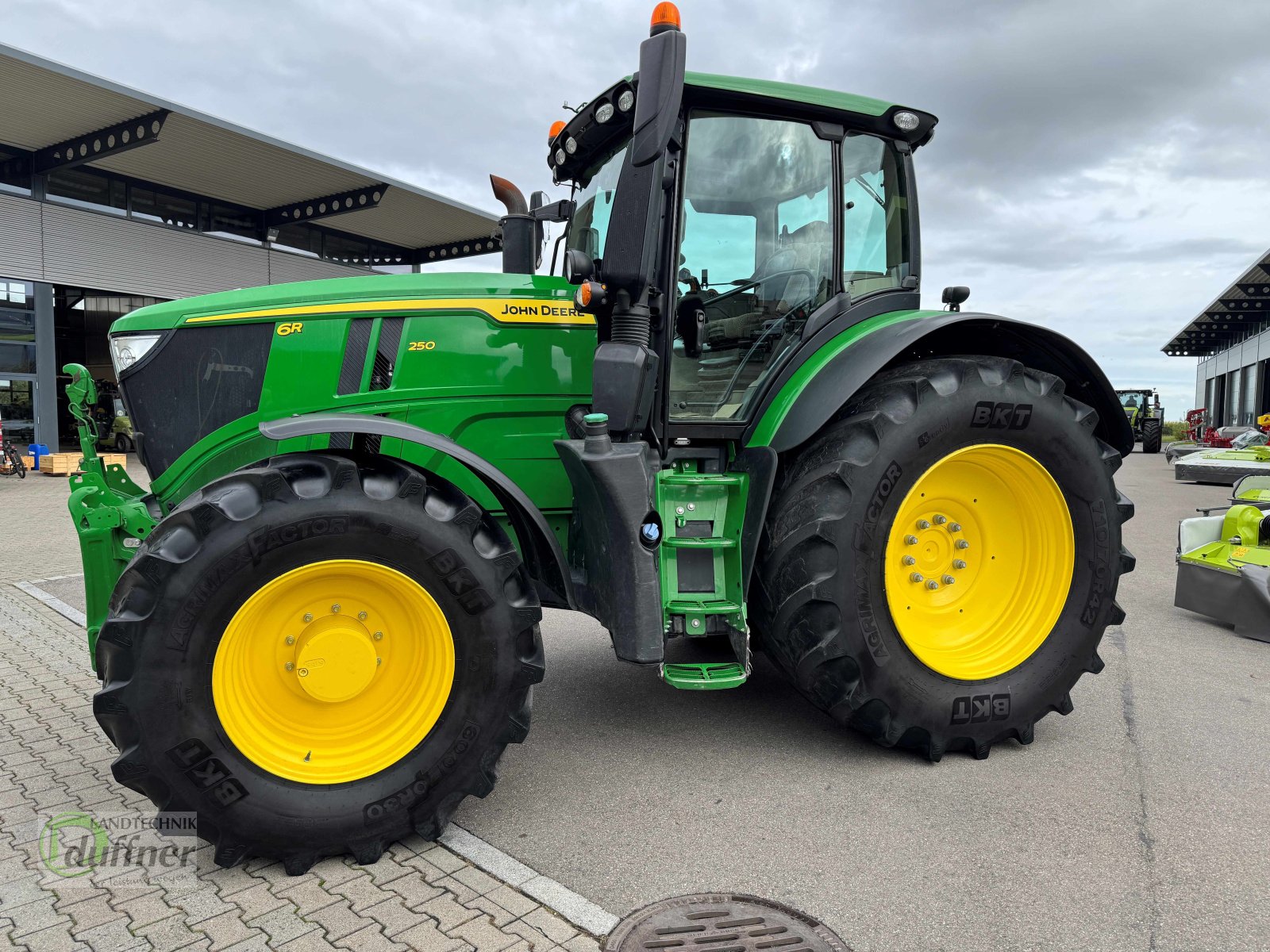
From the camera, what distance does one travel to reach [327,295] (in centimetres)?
316

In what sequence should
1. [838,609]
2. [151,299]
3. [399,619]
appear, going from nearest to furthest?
1. [399,619]
2. [838,609]
3. [151,299]

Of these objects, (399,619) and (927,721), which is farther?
(927,721)

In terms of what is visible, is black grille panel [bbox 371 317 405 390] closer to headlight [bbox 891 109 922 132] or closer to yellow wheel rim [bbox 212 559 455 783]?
yellow wheel rim [bbox 212 559 455 783]

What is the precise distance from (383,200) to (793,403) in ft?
66.9

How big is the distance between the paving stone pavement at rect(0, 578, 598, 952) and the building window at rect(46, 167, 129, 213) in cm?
1988

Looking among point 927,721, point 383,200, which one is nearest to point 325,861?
point 927,721

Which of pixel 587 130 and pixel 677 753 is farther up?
pixel 587 130

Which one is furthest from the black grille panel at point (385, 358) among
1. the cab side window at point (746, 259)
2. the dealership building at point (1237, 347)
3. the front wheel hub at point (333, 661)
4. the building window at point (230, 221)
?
the dealership building at point (1237, 347)

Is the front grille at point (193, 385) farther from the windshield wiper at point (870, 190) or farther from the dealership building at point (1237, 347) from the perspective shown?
the dealership building at point (1237, 347)

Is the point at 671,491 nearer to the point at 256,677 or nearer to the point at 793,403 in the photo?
the point at 793,403

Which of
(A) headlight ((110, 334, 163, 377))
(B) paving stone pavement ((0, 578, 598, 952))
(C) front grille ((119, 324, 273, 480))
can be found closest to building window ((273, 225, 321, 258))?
(A) headlight ((110, 334, 163, 377))

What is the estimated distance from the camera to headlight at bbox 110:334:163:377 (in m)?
3.21

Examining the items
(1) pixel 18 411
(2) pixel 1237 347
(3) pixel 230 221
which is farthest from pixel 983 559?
(2) pixel 1237 347

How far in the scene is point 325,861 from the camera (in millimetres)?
2619
